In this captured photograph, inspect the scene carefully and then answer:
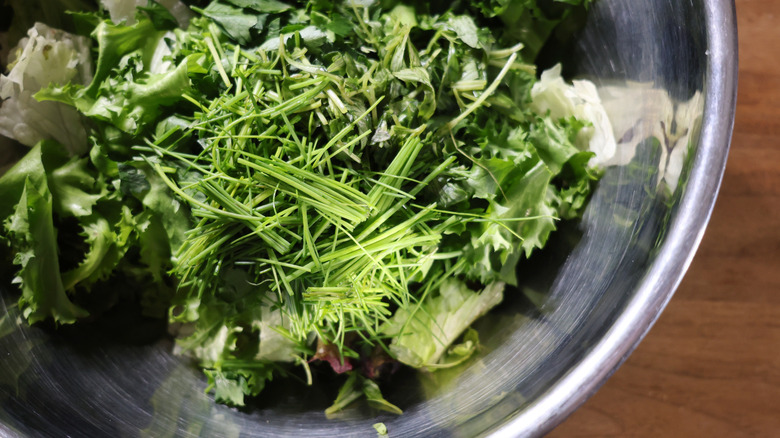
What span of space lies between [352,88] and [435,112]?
182 millimetres

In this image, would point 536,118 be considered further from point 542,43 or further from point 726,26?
point 726,26

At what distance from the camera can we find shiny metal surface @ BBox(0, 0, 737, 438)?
36.0 inches

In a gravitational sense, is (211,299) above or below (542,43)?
below

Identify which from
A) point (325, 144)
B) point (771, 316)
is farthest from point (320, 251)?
point (771, 316)

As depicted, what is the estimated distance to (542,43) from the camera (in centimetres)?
125

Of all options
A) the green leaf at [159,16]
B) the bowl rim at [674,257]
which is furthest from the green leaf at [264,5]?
the bowl rim at [674,257]

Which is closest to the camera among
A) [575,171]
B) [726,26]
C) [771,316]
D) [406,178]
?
[726,26]

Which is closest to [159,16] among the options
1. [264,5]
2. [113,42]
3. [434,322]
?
[113,42]

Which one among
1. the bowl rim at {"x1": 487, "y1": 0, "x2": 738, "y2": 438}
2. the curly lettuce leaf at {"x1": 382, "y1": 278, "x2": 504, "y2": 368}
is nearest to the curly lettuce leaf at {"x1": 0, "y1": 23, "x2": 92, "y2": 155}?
the curly lettuce leaf at {"x1": 382, "y1": 278, "x2": 504, "y2": 368}

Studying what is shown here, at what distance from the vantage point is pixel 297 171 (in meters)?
1.01

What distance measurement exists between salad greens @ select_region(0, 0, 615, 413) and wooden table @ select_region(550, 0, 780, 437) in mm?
481

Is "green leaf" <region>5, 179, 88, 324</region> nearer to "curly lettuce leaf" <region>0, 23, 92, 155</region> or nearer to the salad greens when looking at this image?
the salad greens

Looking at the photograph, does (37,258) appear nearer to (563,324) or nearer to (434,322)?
(434,322)

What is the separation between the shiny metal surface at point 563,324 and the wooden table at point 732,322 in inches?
16.2
